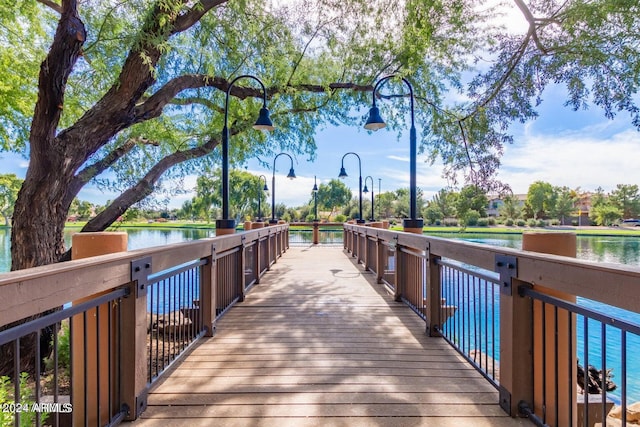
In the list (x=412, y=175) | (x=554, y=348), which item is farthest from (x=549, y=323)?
(x=412, y=175)

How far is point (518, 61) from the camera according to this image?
266 inches

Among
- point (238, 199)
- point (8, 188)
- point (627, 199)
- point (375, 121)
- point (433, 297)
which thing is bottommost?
point (433, 297)

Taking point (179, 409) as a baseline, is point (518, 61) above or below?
above

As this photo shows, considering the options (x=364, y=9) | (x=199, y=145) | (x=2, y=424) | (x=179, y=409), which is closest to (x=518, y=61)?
(x=364, y=9)

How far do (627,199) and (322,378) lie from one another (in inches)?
1947

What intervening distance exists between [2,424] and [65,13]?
4839mm

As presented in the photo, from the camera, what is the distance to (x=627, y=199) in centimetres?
3738

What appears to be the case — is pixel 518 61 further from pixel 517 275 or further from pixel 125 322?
pixel 125 322

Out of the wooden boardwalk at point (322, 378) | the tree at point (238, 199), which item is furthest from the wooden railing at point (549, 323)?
the tree at point (238, 199)

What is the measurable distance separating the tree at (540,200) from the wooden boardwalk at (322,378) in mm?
36409

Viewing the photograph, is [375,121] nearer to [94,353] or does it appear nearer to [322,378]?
[322,378]

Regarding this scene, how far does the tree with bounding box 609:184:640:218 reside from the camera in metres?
36.0

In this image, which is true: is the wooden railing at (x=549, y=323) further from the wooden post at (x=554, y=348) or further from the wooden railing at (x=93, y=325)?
the wooden railing at (x=93, y=325)

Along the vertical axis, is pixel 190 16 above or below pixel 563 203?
above
